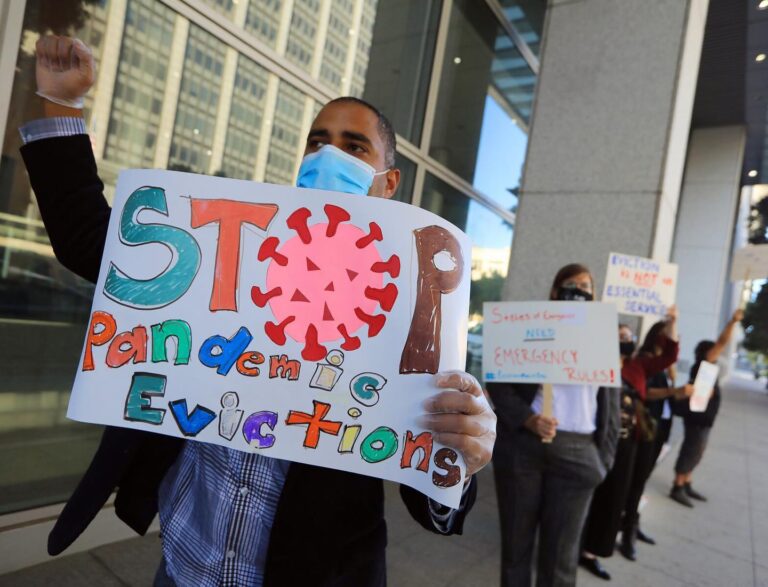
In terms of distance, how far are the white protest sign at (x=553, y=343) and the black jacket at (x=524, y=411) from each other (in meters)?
0.20

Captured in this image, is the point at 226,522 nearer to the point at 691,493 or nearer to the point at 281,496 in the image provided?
the point at 281,496

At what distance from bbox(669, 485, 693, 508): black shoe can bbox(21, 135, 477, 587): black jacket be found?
5830mm

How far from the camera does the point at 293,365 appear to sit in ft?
3.19

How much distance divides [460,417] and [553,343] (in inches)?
62.5

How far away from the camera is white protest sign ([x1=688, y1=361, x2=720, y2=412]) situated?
4.93 meters

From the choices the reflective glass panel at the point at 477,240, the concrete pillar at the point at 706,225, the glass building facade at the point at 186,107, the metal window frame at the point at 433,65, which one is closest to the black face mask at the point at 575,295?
the glass building facade at the point at 186,107

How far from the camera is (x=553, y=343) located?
2391mm

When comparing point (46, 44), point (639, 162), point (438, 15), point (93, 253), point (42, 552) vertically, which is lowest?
point (42, 552)

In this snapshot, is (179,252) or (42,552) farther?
(42,552)

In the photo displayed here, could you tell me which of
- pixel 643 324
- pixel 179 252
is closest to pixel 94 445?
pixel 179 252

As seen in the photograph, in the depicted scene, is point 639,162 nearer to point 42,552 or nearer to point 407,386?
point 407,386

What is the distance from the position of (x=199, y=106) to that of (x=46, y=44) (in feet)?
8.21

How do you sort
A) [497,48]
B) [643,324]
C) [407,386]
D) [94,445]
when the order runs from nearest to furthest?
[407,386]
[94,445]
[643,324]
[497,48]

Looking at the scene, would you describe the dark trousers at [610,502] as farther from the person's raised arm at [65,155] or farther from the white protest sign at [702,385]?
the person's raised arm at [65,155]
